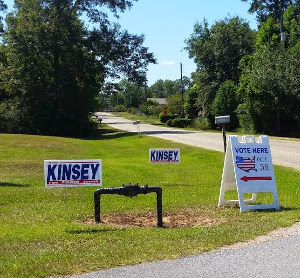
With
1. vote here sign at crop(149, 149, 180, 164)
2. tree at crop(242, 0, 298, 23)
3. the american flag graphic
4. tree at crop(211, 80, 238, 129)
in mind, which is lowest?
vote here sign at crop(149, 149, 180, 164)

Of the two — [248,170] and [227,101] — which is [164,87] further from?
[248,170]

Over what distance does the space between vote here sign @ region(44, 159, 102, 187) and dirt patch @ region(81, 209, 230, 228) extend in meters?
0.64

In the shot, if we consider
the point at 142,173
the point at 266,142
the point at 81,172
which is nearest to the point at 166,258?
the point at 81,172

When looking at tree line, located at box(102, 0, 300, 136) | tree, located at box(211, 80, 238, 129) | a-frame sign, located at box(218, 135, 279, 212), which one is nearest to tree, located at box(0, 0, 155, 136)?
tree line, located at box(102, 0, 300, 136)

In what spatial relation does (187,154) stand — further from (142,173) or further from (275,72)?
(275,72)

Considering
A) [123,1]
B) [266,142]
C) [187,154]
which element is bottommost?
[187,154]

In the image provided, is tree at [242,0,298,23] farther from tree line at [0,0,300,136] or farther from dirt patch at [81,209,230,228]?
dirt patch at [81,209,230,228]

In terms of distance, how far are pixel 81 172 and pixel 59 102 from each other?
3549 cm

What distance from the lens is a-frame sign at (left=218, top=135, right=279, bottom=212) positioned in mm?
8508

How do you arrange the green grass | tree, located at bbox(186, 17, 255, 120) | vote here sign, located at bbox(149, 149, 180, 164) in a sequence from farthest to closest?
1. tree, located at bbox(186, 17, 255, 120)
2. vote here sign, located at bbox(149, 149, 180, 164)
3. the green grass

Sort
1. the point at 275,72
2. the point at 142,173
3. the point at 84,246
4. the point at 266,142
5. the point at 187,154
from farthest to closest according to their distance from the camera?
the point at 275,72, the point at 187,154, the point at 142,173, the point at 266,142, the point at 84,246

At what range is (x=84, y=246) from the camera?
5.96 m

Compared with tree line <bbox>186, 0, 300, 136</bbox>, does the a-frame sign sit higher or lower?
lower

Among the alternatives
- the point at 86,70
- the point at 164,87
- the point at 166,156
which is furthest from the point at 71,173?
the point at 164,87
